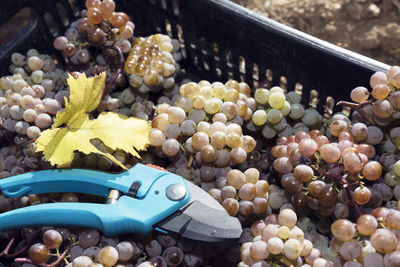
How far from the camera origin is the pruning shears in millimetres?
717

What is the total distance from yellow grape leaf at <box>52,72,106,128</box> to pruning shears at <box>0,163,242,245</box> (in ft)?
0.33

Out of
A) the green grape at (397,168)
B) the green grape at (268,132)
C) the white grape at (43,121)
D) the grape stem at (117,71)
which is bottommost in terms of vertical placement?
the green grape at (268,132)

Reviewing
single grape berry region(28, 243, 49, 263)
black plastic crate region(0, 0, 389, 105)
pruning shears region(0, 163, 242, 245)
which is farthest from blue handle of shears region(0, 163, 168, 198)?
black plastic crate region(0, 0, 389, 105)

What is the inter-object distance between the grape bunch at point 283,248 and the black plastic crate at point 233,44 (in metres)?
0.31

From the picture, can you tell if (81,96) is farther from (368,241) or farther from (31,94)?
(368,241)

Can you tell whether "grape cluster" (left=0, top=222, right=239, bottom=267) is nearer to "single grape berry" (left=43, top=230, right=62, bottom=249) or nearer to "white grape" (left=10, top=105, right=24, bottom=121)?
"single grape berry" (left=43, top=230, right=62, bottom=249)

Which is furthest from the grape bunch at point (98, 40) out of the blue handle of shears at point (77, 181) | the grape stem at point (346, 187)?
the grape stem at point (346, 187)

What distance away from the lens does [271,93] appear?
A: 88 centimetres

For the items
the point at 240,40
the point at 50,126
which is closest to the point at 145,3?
the point at 240,40

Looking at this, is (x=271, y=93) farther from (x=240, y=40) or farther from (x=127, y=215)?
(x=127, y=215)

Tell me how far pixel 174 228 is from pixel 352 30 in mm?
962

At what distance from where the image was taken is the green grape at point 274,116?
0.85 meters

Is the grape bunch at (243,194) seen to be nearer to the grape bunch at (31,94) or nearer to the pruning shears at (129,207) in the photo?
the pruning shears at (129,207)

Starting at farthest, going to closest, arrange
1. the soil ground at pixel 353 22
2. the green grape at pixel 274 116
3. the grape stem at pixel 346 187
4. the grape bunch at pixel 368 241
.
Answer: the soil ground at pixel 353 22
the green grape at pixel 274 116
the grape stem at pixel 346 187
the grape bunch at pixel 368 241
